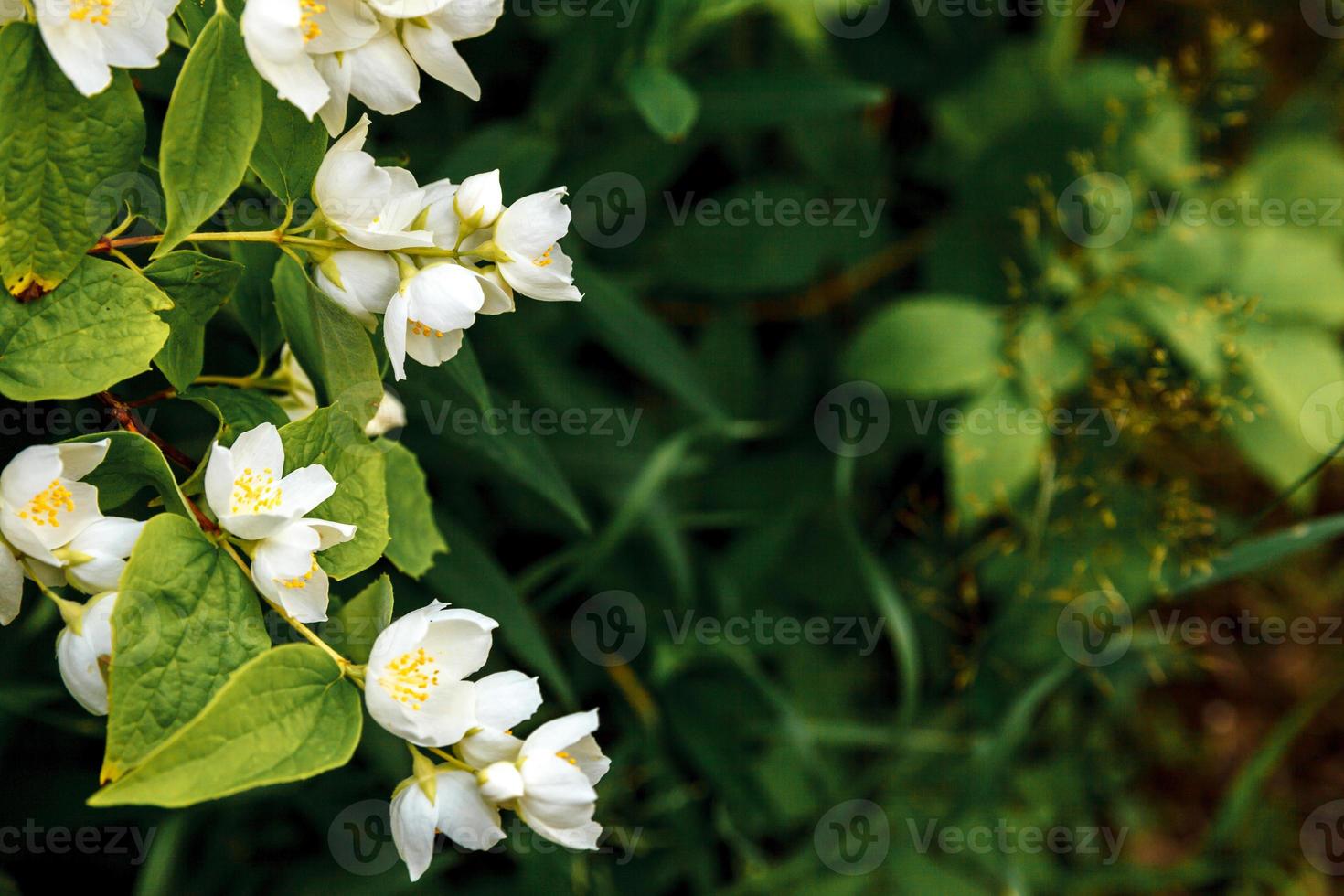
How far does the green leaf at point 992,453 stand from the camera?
1.41m

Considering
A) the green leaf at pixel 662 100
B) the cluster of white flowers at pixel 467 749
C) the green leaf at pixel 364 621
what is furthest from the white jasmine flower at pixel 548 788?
the green leaf at pixel 662 100

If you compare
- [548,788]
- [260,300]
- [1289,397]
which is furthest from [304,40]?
[1289,397]

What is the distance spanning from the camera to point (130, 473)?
27.0 inches

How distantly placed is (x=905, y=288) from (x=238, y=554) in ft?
4.95

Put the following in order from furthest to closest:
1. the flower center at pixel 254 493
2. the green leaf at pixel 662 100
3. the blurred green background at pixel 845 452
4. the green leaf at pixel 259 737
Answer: the blurred green background at pixel 845 452 < the green leaf at pixel 662 100 < the flower center at pixel 254 493 < the green leaf at pixel 259 737

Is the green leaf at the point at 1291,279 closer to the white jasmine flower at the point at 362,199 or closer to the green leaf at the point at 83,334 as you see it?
the white jasmine flower at the point at 362,199

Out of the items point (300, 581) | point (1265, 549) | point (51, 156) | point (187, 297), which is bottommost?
point (1265, 549)

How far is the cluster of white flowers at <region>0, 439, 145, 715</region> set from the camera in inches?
24.5

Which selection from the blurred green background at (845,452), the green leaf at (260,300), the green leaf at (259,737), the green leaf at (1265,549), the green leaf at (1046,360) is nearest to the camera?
the green leaf at (259,737)

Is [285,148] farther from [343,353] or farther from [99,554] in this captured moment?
[99,554]

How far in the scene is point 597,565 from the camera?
144 centimetres

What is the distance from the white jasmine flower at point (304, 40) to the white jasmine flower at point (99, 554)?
0.95ft

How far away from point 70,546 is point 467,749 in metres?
0.28

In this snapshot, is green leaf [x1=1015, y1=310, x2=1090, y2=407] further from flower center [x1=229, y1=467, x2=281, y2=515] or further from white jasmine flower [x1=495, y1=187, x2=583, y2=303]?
flower center [x1=229, y1=467, x2=281, y2=515]
